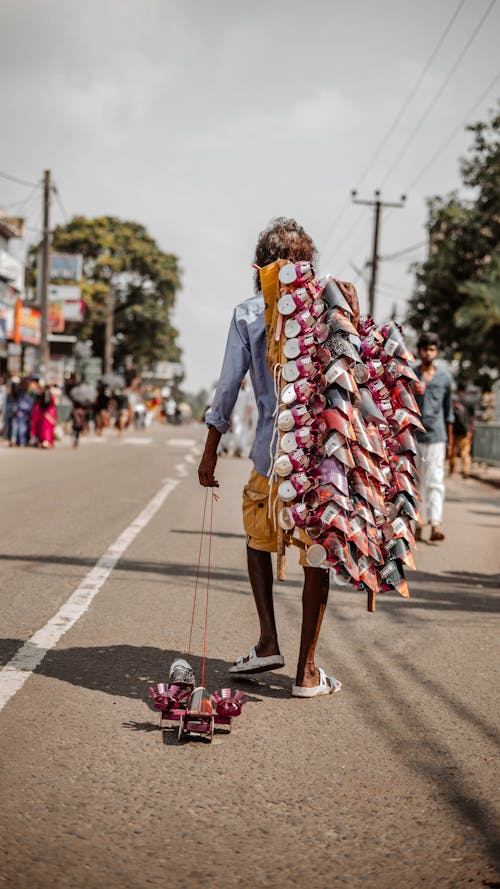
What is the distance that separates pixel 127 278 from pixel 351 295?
69.5 m

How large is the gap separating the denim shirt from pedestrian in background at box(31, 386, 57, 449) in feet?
64.9

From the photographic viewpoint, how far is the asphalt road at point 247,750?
9.40ft

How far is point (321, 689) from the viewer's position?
456 cm

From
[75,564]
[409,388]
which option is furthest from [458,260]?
[409,388]

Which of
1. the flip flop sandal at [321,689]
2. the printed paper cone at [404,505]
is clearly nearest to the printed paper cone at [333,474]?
the printed paper cone at [404,505]

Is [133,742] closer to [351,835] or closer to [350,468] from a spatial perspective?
[351,835]

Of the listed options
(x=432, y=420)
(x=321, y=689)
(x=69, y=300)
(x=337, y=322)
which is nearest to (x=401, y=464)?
(x=337, y=322)

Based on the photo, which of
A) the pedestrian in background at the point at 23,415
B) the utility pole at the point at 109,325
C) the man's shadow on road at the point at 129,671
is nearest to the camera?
the man's shadow on road at the point at 129,671

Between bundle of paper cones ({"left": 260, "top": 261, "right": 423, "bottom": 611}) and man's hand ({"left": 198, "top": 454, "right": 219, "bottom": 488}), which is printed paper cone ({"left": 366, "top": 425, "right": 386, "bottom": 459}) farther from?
man's hand ({"left": 198, "top": 454, "right": 219, "bottom": 488})

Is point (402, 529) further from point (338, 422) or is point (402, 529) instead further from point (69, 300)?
point (69, 300)

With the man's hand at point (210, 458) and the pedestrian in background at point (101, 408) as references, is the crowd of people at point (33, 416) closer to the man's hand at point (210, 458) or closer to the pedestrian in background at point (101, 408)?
the pedestrian in background at point (101, 408)

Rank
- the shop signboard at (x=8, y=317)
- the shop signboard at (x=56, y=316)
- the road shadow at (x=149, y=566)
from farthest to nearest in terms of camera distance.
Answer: the shop signboard at (x=56, y=316) → the shop signboard at (x=8, y=317) → the road shadow at (x=149, y=566)

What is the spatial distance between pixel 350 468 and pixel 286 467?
0.27 metres

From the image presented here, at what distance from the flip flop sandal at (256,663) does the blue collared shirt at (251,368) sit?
2.67 feet
